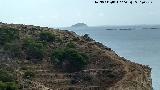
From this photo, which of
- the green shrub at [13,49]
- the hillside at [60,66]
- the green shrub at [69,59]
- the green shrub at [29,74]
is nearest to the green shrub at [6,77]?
the hillside at [60,66]

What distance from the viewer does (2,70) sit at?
64.7 metres

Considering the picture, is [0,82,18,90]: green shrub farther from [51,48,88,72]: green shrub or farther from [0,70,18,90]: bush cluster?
[51,48,88,72]: green shrub

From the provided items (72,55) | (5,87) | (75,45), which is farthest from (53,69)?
(5,87)

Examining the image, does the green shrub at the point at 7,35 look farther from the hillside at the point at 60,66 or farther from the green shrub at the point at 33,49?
the green shrub at the point at 33,49

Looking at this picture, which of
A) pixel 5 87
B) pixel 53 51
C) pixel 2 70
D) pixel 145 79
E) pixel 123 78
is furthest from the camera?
pixel 53 51

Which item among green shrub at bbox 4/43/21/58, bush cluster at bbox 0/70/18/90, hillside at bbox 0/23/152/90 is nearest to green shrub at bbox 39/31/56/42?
hillside at bbox 0/23/152/90

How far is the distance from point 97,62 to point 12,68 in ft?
46.2

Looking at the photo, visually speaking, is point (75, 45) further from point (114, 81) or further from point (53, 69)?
point (114, 81)

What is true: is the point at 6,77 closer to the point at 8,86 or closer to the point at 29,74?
the point at 8,86

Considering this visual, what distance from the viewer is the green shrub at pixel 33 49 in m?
79.2

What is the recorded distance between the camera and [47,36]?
88188 millimetres

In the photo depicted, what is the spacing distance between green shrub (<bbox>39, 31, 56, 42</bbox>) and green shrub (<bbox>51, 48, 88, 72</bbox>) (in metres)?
8.87

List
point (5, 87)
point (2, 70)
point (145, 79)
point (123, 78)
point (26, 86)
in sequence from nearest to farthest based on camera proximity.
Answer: point (5, 87), point (26, 86), point (2, 70), point (123, 78), point (145, 79)

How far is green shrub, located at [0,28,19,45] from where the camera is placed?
85500mm
